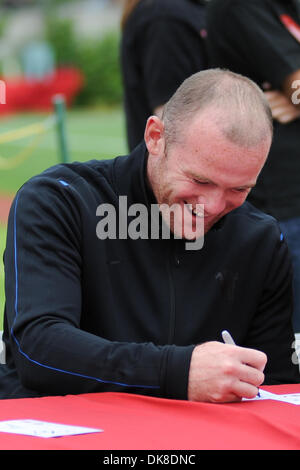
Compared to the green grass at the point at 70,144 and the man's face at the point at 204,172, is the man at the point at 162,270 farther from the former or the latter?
the green grass at the point at 70,144

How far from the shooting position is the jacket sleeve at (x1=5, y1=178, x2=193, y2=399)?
2.00m

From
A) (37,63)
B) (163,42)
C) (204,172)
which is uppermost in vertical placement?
(37,63)

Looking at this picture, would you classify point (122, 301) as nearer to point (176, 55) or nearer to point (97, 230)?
point (97, 230)

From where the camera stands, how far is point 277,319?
2.54m

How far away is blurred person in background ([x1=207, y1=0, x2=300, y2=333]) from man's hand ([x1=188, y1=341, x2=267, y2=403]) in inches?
47.6

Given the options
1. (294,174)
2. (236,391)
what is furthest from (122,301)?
(294,174)

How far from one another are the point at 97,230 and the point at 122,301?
0.67 feet

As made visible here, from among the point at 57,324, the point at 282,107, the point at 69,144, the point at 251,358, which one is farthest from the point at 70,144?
the point at 251,358

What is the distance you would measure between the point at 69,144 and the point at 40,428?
1606 cm

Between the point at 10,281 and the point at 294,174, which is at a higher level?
the point at 294,174

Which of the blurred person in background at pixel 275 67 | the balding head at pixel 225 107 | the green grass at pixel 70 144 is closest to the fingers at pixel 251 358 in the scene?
the balding head at pixel 225 107

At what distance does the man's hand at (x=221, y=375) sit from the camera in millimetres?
1952

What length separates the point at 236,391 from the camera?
196cm

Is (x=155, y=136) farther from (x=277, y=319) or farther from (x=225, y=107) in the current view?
(x=277, y=319)
